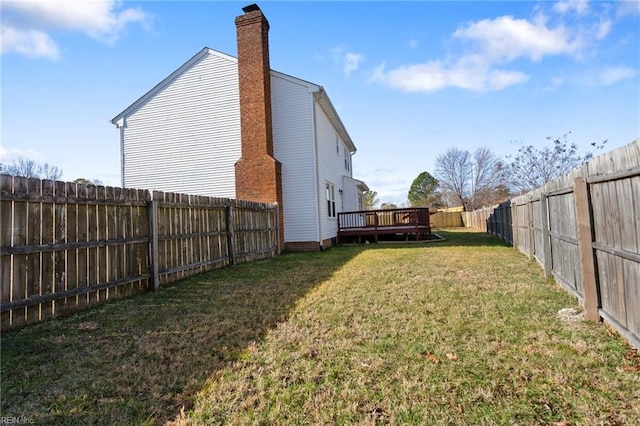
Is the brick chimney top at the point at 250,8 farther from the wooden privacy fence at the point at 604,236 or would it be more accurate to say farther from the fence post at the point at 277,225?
the wooden privacy fence at the point at 604,236

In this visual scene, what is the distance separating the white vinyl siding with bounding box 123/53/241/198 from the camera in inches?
529

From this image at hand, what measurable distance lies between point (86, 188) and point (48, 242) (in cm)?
108

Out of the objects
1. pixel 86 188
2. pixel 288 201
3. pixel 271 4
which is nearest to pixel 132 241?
pixel 86 188

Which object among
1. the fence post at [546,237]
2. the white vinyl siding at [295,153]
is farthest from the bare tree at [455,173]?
the fence post at [546,237]

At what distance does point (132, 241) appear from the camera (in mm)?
6020

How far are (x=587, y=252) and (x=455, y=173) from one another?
1713 inches

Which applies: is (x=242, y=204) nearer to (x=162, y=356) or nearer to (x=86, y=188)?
(x=86, y=188)

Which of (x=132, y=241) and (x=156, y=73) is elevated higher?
(x=156, y=73)

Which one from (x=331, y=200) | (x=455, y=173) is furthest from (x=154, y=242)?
(x=455, y=173)

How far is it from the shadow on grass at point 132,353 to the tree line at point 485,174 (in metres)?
30.6

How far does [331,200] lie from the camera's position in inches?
614

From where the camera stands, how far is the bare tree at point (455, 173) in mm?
43844

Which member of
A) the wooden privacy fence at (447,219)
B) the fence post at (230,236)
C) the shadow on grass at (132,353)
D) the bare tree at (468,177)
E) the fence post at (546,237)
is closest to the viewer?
the shadow on grass at (132,353)

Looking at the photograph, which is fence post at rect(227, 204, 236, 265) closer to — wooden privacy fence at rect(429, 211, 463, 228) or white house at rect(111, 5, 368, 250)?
white house at rect(111, 5, 368, 250)
